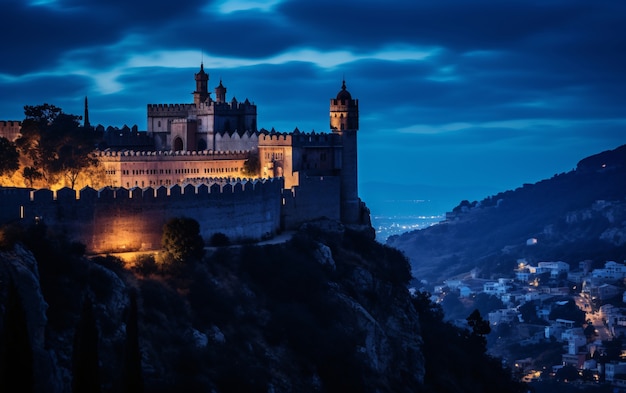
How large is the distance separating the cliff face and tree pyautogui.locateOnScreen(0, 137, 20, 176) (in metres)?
11.4

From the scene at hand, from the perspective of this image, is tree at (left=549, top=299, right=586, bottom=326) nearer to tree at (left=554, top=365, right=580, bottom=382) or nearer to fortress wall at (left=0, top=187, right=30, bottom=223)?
tree at (left=554, top=365, right=580, bottom=382)

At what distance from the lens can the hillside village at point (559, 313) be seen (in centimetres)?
13000

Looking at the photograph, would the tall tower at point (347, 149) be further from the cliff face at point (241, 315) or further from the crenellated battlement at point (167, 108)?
the crenellated battlement at point (167, 108)

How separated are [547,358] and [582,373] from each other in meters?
8.69

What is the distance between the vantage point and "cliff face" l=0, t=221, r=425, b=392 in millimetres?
49781

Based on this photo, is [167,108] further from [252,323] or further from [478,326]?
[252,323]

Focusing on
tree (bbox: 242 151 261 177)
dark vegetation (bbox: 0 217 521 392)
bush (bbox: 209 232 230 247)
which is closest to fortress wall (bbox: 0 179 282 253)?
bush (bbox: 209 232 230 247)

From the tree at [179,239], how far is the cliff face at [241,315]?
577 mm

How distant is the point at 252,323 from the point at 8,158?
15.2 m

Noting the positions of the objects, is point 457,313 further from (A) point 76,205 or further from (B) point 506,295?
(A) point 76,205

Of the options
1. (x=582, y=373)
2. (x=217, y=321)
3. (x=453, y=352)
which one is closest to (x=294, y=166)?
(x=453, y=352)

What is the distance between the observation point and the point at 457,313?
15950 cm

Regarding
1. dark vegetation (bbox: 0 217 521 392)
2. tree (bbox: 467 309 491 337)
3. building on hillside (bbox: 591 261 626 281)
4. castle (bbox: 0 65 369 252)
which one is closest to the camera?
dark vegetation (bbox: 0 217 521 392)

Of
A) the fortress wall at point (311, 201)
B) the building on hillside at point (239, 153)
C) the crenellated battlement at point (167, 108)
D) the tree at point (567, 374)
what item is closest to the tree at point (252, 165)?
the building on hillside at point (239, 153)
